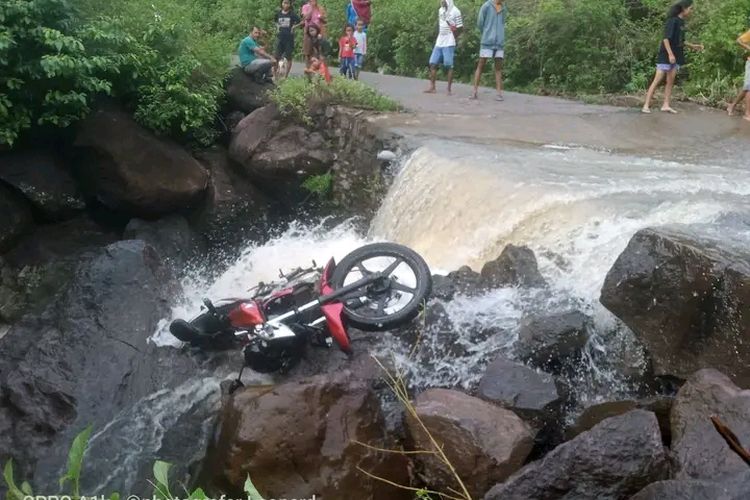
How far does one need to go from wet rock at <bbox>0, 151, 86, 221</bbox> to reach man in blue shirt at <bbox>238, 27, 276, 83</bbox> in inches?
120

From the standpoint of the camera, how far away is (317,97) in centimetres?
1090

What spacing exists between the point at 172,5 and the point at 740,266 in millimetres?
9256

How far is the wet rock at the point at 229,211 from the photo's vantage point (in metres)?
10.7

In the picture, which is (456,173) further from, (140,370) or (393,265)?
(140,370)

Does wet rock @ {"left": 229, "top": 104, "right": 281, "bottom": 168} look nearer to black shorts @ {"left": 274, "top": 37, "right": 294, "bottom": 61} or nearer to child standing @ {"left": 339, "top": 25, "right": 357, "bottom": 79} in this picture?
black shorts @ {"left": 274, "top": 37, "right": 294, "bottom": 61}

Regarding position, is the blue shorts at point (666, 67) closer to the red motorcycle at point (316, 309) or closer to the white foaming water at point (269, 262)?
the white foaming water at point (269, 262)

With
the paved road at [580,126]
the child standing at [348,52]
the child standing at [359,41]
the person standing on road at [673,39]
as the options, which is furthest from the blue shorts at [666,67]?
the child standing at [359,41]

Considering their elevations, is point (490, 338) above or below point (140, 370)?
above

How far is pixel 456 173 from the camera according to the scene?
27.5 ft

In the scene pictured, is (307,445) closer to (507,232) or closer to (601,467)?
(601,467)

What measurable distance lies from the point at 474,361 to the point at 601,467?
1.86 metres

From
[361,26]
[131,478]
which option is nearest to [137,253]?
[131,478]

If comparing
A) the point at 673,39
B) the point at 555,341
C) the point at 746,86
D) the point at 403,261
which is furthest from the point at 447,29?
the point at 555,341

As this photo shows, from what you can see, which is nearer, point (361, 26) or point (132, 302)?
point (132, 302)
